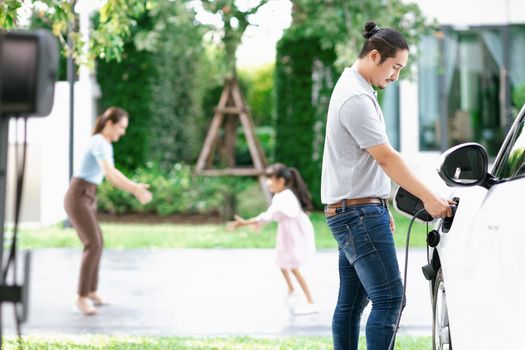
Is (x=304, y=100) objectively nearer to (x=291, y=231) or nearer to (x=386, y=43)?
(x=291, y=231)

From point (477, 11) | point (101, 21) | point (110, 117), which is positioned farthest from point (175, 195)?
point (101, 21)

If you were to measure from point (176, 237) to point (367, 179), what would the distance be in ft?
32.5

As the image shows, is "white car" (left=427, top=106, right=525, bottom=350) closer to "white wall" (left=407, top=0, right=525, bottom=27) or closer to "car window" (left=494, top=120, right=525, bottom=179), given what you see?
"car window" (left=494, top=120, right=525, bottom=179)

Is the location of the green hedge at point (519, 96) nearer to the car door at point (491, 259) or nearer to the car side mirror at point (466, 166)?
the car door at point (491, 259)

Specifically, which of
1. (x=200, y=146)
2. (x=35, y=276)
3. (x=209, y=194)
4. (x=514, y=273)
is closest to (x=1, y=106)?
(x=514, y=273)

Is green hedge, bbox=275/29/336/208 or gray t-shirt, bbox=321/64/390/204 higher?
gray t-shirt, bbox=321/64/390/204

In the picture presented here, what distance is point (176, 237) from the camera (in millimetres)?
14156

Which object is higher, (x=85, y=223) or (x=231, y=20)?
(x=231, y=20)

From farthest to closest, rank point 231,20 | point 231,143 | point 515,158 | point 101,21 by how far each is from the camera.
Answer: point 231,143 < point 231,20 < point 101,21 < point 515,158

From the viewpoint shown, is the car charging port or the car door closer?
the car door

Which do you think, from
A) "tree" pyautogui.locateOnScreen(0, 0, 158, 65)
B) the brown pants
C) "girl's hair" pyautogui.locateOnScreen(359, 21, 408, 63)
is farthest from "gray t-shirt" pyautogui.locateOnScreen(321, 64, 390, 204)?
the brown pants

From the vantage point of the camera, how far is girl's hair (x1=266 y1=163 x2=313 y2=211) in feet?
27.7

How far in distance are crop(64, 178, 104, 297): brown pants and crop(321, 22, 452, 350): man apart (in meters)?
4.08

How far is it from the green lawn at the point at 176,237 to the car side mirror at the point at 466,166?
9.07m
